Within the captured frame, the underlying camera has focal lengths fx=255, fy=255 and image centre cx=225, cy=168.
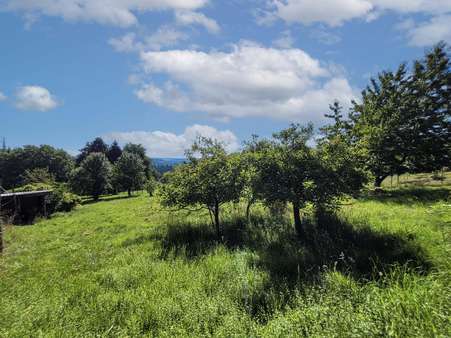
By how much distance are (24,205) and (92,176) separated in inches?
727

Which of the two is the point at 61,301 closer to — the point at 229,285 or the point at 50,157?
the point at 229,285

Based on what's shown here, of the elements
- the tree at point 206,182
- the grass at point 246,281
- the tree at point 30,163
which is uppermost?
the tree at point 30,163

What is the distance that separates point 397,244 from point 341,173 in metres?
2.70

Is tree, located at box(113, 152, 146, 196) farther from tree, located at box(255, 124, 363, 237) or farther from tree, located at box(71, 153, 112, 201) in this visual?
tree, located at box(255, 124, 363, 237)

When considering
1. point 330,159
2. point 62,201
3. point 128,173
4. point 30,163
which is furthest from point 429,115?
point 30,163

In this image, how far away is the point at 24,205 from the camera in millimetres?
22406

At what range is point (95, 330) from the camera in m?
4.69

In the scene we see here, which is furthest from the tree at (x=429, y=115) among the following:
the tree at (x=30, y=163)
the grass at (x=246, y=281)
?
the tree at (x=30, y=163)

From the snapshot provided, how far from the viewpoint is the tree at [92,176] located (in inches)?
1548

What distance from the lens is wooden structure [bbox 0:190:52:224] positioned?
20.7 meters

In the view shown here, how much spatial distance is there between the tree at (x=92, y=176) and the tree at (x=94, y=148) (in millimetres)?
22790

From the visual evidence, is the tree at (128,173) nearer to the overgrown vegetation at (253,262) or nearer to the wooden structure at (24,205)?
the wooden structure at (24,205)

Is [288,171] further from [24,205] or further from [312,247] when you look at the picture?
[24,205]

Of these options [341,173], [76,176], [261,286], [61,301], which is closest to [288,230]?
[341,173]
